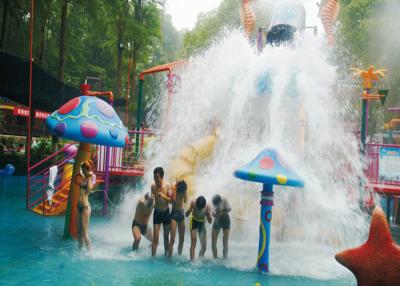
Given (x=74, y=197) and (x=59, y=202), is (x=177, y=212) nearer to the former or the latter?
(x=74, y=197)

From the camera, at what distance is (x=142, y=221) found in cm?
854

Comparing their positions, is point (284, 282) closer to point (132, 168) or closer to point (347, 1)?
point (132, 168)

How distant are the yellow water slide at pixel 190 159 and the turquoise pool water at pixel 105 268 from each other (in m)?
1.97

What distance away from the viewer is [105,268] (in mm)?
7496

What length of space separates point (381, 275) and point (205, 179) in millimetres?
7181

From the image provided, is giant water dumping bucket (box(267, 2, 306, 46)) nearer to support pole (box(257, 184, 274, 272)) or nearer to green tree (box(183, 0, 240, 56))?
support pole (box(257, 184, 274, 272))

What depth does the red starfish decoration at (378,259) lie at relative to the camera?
3.71 metres

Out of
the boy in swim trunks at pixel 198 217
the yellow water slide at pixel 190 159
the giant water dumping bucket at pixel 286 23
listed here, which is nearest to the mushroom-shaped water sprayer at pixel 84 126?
the yellow water slide at pixel 190 159

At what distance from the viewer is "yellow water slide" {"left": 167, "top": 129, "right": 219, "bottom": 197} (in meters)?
10.9

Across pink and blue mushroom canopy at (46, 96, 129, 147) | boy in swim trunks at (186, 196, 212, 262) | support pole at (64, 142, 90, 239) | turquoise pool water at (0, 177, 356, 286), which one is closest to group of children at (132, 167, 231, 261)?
boy in swim trunks at (186, 196, 212, 262)

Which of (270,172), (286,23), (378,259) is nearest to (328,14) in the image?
(286,23)

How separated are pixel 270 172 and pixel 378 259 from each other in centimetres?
356

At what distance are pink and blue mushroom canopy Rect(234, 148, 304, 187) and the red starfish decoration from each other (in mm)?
3285

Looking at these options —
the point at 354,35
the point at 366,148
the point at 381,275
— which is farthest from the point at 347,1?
the point at 381,275
